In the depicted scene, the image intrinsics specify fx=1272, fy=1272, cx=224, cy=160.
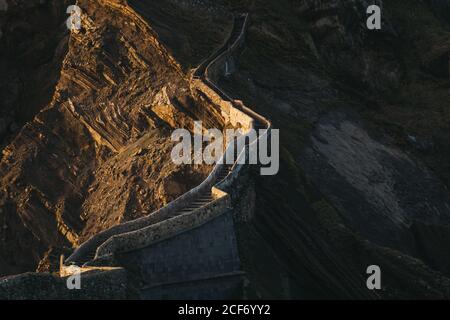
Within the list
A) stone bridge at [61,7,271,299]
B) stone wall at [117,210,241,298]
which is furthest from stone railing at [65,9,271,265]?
stone wall at [117,210,241,298]

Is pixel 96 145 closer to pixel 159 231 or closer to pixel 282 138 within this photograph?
pixel 282 138

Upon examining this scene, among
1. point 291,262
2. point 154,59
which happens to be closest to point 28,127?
point 154,59

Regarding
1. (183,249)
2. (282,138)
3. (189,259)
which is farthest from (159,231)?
(282,138)

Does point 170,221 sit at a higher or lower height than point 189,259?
higher

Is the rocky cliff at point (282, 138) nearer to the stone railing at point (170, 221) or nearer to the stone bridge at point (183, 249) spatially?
the stone bridge at point (183, 249)

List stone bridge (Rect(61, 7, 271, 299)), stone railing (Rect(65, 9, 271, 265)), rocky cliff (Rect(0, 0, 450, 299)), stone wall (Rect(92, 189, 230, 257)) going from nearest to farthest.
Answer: stone bridge (Rect(61, 7, 271, 299)), stone wall (Rect(92, 189, 230, 257)), stone railing (Rect(65, 9, 271, 265)), rocky cliff (Rect(0, 0, 450, 299))

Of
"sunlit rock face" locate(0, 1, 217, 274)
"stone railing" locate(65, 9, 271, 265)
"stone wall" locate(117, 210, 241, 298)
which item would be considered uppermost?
"sunlit rock face" locate(0, 1, 217, 274)

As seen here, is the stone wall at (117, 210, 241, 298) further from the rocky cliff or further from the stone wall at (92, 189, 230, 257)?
the rocky cliff

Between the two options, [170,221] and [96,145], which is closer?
[170,221]
